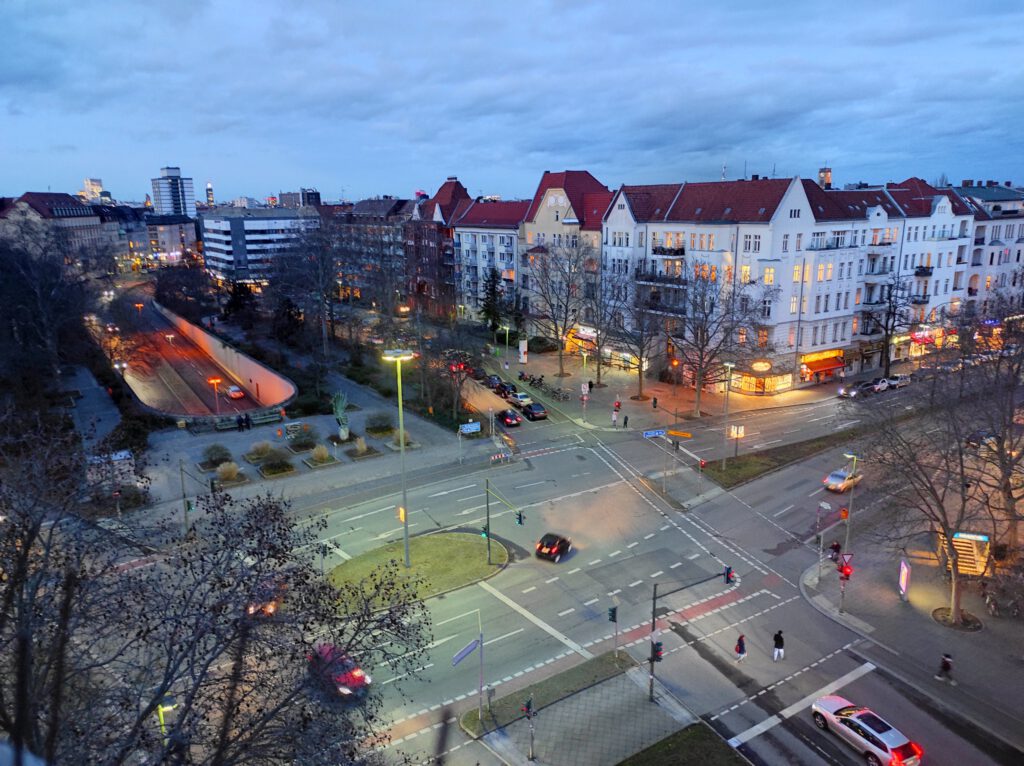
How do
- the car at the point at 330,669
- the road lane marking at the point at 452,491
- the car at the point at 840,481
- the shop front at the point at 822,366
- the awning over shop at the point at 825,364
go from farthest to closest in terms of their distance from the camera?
the awning over shop at the point at 825,364 → the shop front at the point at 822,366 → the car at the point at 840,481 → the road lane marking at the point at 452,491 → the car at the point at 330,669

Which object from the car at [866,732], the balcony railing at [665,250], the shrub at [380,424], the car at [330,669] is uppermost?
the balcony railing at [665,250]

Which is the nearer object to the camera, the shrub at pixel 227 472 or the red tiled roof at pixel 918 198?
the shrub at pixel 227 472

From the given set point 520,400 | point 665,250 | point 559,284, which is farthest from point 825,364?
point 520,400

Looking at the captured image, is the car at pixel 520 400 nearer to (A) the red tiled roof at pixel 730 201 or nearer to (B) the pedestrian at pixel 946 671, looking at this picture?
(A) the red tiled roof at pixel 730 201

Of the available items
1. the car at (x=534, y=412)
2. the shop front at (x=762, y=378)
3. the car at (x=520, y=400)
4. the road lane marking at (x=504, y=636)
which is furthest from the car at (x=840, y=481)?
the car at (x=520, y=400)

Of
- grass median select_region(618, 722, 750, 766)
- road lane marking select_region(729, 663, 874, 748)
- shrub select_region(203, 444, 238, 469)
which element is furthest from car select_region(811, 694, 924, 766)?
shrub select_region(203, 444, 238, 469)

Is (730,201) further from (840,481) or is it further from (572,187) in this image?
(840,481)
